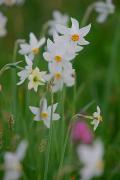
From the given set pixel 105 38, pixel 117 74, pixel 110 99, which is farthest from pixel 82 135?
pixel 105 38

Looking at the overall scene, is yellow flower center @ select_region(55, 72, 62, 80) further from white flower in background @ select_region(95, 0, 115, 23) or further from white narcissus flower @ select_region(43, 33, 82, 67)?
white flower in background @ select_region(95, 0, 115, 23)

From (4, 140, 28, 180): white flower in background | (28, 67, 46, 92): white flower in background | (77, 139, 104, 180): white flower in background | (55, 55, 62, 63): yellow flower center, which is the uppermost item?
(55, 55, 62, 63): yellow flower center

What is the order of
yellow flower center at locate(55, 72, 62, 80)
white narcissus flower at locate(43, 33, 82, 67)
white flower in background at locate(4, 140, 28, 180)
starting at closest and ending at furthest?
white flower in background at locate(4, 140, 28, 180) < white narcissus flower at locate(43, 33, 82, 67) < yellow flower center at locate(55, 72, 62, 80)

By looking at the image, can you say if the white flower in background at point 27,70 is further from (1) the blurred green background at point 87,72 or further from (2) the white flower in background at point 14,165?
(2) the white flower in background at point 14,165

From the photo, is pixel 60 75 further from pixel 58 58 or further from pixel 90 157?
pixel 90 157

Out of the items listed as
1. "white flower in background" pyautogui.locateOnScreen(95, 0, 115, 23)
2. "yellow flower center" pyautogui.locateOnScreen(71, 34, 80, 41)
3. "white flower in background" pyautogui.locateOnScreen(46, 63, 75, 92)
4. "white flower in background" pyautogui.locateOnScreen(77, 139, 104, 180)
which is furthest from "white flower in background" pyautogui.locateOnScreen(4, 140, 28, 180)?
"white flower in background" pyautogui.locateOnScreen(95, 0, 115, 23)

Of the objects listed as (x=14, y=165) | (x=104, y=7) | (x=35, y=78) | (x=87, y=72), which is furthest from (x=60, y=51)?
(x=87, y=72)

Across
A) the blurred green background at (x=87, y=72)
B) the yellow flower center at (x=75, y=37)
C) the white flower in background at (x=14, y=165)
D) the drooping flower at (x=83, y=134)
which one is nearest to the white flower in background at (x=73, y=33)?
the yellow flower center at (x=75, y=37)
